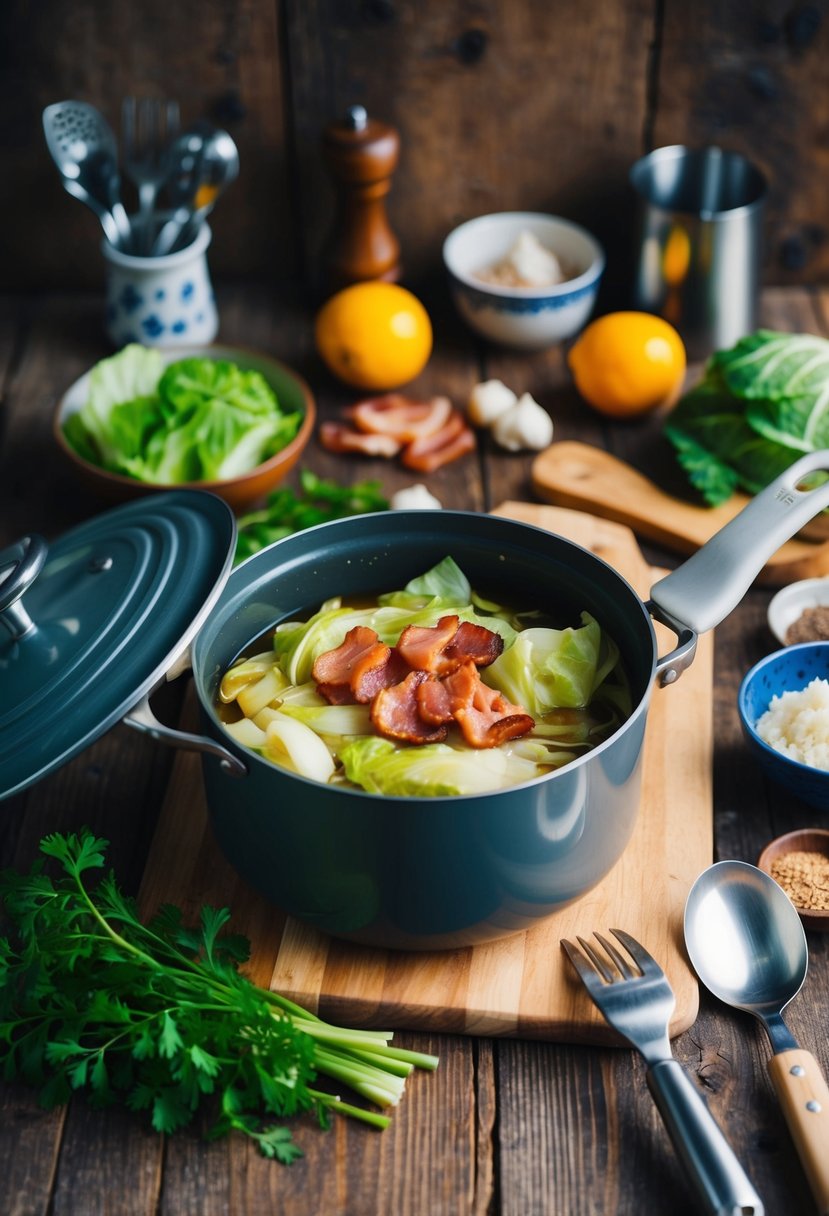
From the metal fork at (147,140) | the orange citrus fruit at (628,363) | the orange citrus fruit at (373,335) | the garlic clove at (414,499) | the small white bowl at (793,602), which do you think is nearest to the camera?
the small white bowl at (793,602)

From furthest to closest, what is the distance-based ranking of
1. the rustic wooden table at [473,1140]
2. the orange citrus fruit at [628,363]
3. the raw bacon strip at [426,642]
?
1. the orange citrus fruit at [628,363]
2. the raw bacon strip at [426,642]
3. the rustic wooden table at [473,1140]

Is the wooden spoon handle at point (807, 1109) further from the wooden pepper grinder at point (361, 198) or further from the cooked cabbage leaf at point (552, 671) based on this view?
the wooden pepper grinder at point (361, 198)

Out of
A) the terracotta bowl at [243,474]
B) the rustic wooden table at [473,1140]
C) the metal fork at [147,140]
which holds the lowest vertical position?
the rustic wooden table at [473,1140]

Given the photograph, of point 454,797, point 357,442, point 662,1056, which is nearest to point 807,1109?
point 662,1056

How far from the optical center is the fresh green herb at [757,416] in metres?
2.63

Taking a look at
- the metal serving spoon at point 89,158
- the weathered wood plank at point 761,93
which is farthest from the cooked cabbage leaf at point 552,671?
the weathered wood plank at point 761,93

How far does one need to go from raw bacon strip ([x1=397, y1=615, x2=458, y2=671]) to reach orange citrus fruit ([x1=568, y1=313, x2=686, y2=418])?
1230 mm

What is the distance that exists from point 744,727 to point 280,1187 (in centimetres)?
101

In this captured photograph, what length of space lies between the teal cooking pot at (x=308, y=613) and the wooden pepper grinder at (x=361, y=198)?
1.40 m

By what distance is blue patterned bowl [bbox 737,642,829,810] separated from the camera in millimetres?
1944

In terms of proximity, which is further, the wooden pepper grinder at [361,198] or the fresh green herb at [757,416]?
the wooden pepper grinder at [361,198]

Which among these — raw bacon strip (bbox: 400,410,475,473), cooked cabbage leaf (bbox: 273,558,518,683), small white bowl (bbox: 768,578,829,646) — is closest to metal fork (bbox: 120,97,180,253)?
raw bacon strip (bbox: 400,410,475,473)

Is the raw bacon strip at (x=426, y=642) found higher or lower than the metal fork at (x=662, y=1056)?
higher

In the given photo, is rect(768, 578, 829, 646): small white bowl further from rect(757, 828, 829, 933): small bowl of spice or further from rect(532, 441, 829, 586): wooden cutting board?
rect(757, 828, 829, 933): small bowl of spice
